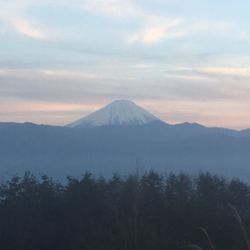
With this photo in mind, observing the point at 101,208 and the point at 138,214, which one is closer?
the point at 138,214

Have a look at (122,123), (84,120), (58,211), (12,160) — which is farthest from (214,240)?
(84,120)

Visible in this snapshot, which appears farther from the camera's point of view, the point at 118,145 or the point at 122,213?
the point at 118,145

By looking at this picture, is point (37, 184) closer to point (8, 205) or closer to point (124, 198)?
point (8, 205)

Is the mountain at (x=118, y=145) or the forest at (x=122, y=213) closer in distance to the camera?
the forest at (x=122, y=213)

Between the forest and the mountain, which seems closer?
the forest

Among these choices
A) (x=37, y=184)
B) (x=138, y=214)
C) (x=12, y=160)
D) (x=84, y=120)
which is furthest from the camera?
(x=84, y=120)

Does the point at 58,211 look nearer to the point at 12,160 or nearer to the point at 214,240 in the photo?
the point at 214,240

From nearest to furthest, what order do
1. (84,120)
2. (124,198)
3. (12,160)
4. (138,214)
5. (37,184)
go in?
(138,214) → (124,198) → (37,184) → (12,160) → (84,120)
